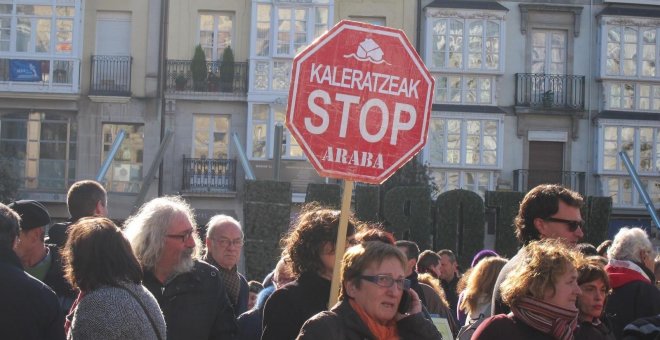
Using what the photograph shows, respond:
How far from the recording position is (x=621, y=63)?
103 feet

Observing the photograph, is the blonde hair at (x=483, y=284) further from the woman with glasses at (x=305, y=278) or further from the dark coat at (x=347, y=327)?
the dark coat at (x=347, y=327)

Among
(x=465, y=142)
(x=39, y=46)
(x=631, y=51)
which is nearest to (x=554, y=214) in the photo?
(x=465, y=142)

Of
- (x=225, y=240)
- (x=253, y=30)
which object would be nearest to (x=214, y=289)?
(x=225, y=240)

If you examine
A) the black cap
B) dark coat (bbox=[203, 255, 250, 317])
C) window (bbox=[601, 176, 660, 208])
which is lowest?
dark coat (bbox=[203, 255, 250, 317])

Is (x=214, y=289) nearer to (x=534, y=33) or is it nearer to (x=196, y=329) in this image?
(x=196, y=329)

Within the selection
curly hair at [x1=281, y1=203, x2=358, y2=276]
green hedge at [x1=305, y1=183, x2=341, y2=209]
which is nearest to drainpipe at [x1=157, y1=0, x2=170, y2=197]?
green hedge at [x1=305, y1=183, x2=341, y2=209]

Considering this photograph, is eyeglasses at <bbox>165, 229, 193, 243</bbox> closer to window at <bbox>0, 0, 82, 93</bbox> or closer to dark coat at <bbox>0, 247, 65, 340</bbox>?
dark coat at <bbox>0, 247, 65, 340</bbox>

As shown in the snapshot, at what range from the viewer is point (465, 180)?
1229 inches

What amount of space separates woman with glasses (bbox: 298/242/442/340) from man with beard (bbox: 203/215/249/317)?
256 cm

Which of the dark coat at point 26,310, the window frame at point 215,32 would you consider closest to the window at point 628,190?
the window frame at point 215,32

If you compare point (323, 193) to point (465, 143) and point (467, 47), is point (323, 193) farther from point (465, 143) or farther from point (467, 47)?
point (467, 47)

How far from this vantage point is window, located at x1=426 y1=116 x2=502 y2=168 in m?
31.1

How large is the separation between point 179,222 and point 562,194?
217cm

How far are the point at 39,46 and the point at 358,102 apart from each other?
25493mm
